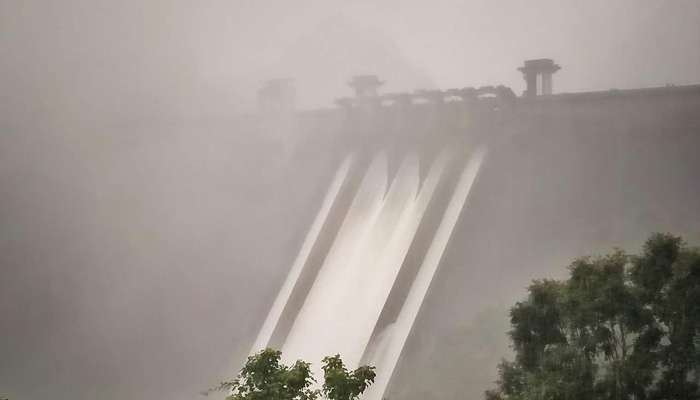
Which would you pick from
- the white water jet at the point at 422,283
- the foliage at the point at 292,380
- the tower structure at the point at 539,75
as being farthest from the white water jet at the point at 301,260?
the foliage at the point at 292,380

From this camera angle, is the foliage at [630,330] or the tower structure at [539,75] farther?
the tower structure at [539,75]

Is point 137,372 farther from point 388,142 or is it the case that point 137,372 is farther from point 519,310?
point 519,310

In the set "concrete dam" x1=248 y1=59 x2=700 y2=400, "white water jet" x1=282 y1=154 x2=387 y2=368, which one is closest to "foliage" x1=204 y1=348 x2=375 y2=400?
"concrete dam" x1=248 y1=59 x2=700 y2=400

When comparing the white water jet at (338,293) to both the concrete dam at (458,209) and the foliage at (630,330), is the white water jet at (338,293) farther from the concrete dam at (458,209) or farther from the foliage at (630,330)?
the foliage at (630,330)

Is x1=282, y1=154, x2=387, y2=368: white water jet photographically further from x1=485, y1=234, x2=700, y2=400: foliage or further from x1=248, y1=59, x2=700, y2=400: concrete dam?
x1=485, y1=234, x2=700, y2=400: foliage

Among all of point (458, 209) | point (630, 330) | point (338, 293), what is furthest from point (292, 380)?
point (338, 293)

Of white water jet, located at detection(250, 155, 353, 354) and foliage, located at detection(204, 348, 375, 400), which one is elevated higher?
white water jet, located at detection(250, 155, 353, 354)

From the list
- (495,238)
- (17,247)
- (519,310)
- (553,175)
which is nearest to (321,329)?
(495,238)
